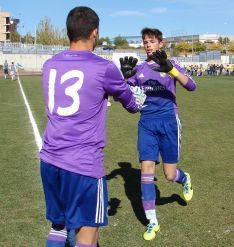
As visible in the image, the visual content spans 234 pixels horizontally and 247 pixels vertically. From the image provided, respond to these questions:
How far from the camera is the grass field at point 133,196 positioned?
534 centimetres

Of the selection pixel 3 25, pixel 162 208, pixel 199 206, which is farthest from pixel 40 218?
pixel 3 25

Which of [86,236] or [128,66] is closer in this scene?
[86,236]

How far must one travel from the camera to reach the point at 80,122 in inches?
131

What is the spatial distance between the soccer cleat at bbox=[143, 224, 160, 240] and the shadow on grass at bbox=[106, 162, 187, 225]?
1.20 feet

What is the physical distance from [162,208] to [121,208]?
54 centimetres

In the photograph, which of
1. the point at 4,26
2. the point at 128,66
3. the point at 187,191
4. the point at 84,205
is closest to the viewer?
the point at 84,205

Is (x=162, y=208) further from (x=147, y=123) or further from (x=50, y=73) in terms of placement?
(x=50, y=73)

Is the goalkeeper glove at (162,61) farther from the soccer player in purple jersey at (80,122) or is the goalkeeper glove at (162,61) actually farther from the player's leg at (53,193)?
the player's leg at (53,193)

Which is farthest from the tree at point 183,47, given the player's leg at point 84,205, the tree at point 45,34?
the player's leg at point 84,205

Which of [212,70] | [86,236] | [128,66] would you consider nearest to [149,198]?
[128,66]

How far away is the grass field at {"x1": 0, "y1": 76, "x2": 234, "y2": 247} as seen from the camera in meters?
5.34

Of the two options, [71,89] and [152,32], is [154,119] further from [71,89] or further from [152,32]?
[71,89]

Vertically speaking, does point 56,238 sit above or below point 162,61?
below

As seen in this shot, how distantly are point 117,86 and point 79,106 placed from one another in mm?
307
